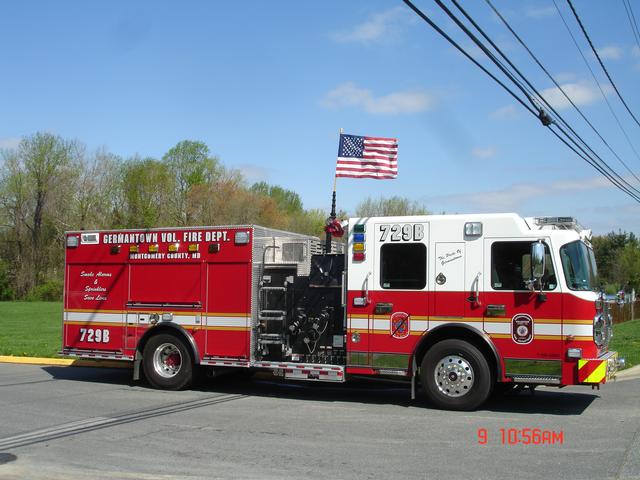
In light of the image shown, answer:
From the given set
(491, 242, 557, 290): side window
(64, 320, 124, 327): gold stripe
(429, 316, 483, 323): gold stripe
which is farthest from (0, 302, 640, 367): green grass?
(429, 316, 483, 323): gold stripe

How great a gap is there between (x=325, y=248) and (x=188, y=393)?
3.40m

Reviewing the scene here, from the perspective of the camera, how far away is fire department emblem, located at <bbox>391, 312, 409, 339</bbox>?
9.95 meters

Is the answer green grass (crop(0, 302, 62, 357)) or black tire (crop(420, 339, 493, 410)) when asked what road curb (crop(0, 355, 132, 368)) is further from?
black tire (crop(420, 339, 493, 410))

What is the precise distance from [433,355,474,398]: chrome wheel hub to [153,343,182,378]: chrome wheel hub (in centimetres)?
460

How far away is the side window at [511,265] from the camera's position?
369 inches

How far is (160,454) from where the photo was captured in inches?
283

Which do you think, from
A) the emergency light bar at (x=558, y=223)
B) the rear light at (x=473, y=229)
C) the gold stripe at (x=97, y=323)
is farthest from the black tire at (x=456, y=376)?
the gold stripe at (x=97, y=323)

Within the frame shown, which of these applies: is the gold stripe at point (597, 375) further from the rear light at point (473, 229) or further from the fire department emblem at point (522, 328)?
the rear light at point (473, 229)

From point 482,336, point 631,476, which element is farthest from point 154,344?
point 631,476

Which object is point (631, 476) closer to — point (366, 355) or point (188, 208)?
point (366, 355)

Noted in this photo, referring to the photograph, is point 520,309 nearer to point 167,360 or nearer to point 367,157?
point 367,157

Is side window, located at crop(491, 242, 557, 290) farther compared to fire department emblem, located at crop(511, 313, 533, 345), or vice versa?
side window, located at crop(491, 242, 557, 290)

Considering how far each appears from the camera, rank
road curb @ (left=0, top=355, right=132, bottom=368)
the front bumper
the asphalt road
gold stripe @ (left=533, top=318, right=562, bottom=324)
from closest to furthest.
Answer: the asphalt road → the front bumper → gold stripe @ (left=533, top=318, right=562, bottom=324) → road curb @ (left=0, top=355, right=132, bottom=368)

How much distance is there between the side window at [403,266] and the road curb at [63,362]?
715 centimetres
